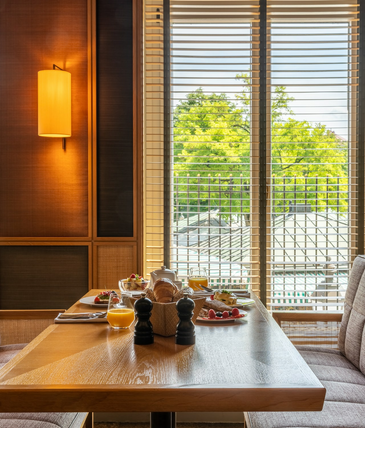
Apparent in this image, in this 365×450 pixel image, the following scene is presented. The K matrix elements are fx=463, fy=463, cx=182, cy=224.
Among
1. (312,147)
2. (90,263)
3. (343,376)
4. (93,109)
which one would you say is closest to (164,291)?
(343,376)

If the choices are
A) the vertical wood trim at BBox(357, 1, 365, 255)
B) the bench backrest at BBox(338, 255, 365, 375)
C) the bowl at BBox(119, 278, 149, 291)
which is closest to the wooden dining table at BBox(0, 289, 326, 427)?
the bowl at BBox(119, 278, 149, 291)

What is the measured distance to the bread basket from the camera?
141 centimetres

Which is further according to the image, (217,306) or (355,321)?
(355,321)

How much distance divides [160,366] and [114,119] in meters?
1.98

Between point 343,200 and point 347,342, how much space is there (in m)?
1.07

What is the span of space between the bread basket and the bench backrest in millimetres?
1023

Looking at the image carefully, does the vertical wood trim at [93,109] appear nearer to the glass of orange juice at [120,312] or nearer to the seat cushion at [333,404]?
the glass of orange juice at [120,312]

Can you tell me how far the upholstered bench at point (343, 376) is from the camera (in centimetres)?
153

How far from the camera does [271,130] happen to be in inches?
117

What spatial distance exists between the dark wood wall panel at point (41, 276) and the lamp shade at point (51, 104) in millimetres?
724

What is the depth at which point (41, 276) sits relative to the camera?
113 inches

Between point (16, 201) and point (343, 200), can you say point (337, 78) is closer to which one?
point (343, 200)

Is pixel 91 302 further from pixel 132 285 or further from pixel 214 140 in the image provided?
pixel 214 140

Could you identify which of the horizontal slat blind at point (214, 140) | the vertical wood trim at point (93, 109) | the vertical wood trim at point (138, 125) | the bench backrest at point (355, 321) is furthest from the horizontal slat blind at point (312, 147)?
the vertical wood trim at point (93, 109)
